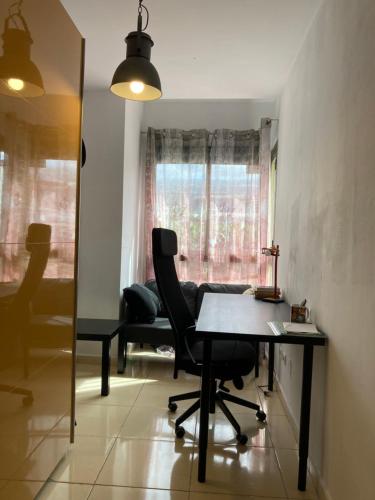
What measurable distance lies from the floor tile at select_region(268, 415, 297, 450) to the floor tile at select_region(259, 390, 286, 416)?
81mm

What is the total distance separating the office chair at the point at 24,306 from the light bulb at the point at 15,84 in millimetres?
542

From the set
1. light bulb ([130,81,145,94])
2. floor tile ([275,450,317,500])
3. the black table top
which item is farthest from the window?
floor tile ([275,450,317,500])

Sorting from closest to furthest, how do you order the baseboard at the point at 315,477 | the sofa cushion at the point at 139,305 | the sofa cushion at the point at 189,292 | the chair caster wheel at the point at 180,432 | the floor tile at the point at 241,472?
the baseboard at the point at 315,477 → the floor tile at the point at 241,472 → the chair caster wheel at the point at 180,432 → the sofa cushion at the point at 139,305 → the sofa cushion at the point at 189,292

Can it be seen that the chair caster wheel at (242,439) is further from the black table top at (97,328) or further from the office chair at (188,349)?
the black table top at (97,328)

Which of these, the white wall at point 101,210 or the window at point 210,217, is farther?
the window at point 210,217

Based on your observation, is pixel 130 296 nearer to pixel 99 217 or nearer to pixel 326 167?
pixel 99 217

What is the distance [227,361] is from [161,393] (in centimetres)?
104

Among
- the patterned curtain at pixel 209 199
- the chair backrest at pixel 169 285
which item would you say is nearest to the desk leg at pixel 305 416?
the chair backrest at pixel 169 285

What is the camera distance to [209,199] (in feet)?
15.1

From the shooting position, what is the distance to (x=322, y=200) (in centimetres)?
216

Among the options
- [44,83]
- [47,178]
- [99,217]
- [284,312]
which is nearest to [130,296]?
[99,217]

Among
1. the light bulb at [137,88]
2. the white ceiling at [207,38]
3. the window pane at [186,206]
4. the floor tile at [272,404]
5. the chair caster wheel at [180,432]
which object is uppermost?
the white ceiling at [207,38]

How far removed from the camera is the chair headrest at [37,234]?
1.66 meters

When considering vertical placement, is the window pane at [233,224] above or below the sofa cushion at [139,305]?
above
